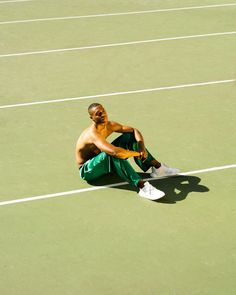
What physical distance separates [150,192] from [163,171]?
0.53 metres

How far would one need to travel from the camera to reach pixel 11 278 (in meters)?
5.68

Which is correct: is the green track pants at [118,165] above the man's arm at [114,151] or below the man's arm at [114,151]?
below

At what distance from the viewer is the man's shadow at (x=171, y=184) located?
7.02 meters

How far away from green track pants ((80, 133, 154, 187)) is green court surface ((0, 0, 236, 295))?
0.65 ft

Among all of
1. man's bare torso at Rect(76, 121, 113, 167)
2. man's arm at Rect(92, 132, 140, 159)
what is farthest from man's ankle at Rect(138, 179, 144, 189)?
man's bare torso at Rect(76, 121, 113, 167)

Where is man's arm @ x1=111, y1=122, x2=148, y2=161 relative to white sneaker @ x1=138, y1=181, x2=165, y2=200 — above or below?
above

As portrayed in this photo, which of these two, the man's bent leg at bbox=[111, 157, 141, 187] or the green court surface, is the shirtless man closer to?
the man's bent leg at bbox=[111, 157, 141, 187]

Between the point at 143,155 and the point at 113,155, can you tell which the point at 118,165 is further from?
the point at 143,155

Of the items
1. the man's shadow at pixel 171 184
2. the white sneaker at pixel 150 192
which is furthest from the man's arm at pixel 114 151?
the man's shadow at pixel 171 184

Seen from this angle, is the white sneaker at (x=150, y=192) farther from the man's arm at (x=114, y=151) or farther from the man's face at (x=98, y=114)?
the man's face at (x=98, y=114)

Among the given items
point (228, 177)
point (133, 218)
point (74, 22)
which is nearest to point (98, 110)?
point (133, 218)

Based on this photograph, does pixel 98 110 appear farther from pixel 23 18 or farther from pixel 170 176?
pixel 23 18

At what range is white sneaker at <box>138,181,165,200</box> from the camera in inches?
267

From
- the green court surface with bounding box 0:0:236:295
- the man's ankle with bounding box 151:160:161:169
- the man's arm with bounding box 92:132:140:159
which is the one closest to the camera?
the green court surface with bounding box 0:0:236:295
